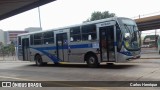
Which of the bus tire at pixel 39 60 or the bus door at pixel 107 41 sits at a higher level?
the bus door at pixel 107 41

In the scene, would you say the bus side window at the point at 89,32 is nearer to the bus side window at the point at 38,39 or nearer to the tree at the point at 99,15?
the bus side window at the point at 38,39

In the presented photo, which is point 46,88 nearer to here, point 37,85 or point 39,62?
point 37,85

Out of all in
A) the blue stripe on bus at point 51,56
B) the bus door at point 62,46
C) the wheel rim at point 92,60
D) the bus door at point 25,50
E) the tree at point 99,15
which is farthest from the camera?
the tree at point 99,15

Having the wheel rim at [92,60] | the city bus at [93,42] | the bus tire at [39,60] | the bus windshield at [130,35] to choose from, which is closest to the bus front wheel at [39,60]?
the bus tire at [39,60]

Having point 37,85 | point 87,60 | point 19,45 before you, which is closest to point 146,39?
point 19,45

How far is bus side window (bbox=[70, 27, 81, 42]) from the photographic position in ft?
64.4

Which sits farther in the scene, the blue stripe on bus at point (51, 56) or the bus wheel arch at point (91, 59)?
the blue stripe on bus at point (51, 56)

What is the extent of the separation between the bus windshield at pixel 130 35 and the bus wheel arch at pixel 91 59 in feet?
7.63

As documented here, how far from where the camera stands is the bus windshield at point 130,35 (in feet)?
56.4

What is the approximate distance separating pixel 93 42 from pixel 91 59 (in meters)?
1.16

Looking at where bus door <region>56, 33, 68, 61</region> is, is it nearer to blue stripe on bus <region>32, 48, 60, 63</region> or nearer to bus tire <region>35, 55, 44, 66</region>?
blue stripe on bus <region>32, 48, 60, 63</region>

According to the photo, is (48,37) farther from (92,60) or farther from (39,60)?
(92,60)

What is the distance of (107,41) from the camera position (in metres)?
17.7

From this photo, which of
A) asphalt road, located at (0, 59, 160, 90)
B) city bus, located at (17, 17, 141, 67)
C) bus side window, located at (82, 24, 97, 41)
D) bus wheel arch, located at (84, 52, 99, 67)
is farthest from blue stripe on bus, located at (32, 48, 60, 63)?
asphalt road, located at (0, 59, 160, 90)
